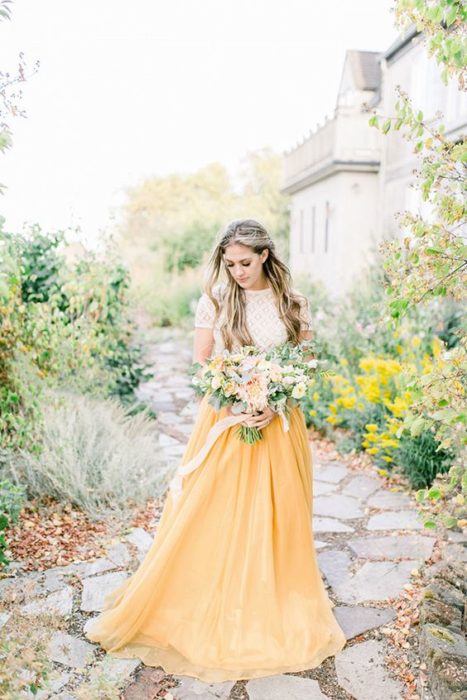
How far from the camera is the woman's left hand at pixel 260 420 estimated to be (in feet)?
9.98

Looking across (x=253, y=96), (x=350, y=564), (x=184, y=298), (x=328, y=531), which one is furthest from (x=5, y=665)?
(x=253, y=96)

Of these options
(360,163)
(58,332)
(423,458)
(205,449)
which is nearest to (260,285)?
(205,449)

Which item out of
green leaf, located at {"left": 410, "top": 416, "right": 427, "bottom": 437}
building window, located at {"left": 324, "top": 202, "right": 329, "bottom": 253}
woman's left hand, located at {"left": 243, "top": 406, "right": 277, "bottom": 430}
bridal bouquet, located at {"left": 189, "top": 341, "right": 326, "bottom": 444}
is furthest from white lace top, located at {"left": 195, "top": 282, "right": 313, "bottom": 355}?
building window, located at {"left": 324, "top": 202, "right": 329, "bottom": 253}

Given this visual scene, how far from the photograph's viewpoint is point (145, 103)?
34.0m

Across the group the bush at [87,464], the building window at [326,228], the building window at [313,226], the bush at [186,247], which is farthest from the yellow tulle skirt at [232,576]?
the bush at [186,247]

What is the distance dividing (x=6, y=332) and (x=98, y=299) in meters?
1.61

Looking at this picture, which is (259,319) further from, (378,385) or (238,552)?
(378,385)

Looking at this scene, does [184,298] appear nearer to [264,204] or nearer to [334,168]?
[334,168]

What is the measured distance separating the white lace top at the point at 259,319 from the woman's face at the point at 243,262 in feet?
0.39

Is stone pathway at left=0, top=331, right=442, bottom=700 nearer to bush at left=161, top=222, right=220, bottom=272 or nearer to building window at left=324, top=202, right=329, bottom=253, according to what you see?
building window at left=324, top=202, right=329, bottom=253

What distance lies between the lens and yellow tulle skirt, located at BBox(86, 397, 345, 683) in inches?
117

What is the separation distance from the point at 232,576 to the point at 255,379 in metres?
0.98

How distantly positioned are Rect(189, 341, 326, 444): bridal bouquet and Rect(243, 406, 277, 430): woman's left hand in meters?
0.03

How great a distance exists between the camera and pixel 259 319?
10.8 feet
